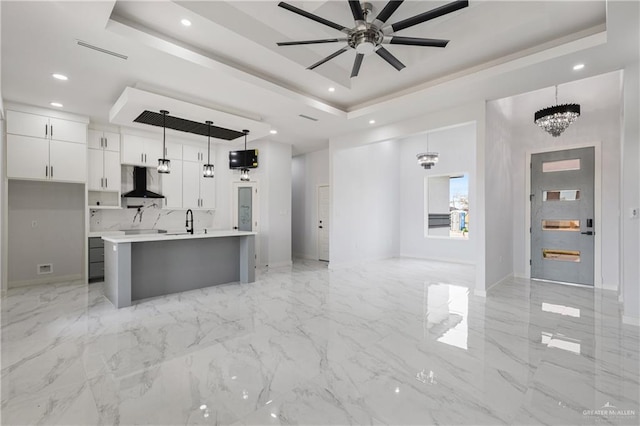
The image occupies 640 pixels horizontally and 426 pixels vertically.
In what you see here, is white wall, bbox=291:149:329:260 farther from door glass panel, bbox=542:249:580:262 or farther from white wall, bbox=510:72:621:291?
door glass panel, bbox=542:249:580:262

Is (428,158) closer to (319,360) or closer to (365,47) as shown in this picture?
(365,47)

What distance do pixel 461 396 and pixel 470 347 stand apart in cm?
90

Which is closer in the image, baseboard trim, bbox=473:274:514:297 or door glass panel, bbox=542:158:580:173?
baseboard trim, bbox=473:274:514:297

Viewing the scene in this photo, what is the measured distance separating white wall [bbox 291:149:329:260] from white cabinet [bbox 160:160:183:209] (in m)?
3.45

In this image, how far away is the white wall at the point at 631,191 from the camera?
11.2 ft

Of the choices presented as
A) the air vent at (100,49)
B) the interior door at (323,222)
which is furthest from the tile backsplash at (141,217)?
the air vent at (100,49)

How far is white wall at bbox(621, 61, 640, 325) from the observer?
341cm

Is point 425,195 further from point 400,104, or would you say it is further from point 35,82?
point 35,82

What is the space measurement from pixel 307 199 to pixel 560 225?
5.88m

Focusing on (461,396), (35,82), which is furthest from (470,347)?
(35,82)

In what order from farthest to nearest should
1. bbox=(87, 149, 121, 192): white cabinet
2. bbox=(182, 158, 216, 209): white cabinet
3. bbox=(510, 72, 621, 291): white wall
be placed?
1. bbox=(182, 158, 216, 209): white cabinet
2. bbox=(87, 149, 121, 192): white cabinet
3. bbox=(510, 72, 621, 291): white wall

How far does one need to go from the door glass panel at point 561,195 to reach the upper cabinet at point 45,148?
873cm

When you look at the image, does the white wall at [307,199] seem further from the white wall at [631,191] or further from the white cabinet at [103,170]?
the white wall at [631,191]

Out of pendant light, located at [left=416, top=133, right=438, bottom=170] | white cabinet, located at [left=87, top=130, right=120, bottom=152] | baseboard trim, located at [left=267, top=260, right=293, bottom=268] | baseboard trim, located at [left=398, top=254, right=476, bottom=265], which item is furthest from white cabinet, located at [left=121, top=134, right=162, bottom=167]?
baseboard trim, located at [left=398, top=254, right=476, bottom=265]
